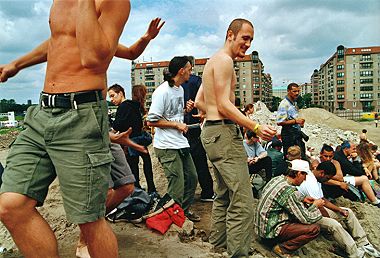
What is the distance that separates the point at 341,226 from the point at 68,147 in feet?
13.6

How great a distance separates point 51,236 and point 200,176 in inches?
134

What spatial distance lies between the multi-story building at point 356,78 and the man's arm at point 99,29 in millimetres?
89631

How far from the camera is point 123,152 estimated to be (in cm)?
337

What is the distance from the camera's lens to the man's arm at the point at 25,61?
2533 mm

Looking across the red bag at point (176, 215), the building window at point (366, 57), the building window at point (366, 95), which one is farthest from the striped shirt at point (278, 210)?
the building window at point (366, 95)

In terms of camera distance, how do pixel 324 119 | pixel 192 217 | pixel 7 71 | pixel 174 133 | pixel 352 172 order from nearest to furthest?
pixel 7 71 < pixel 174 133 < pixel 192 217 < pixel 352 172 < pixel 324 119

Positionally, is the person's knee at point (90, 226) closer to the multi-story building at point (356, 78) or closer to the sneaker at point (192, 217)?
the sneaker at point (192, 217)

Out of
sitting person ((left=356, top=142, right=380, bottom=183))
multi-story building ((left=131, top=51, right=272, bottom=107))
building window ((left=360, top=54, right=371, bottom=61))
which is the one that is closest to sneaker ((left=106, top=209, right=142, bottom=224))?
sitting person ((left=356, top=142, right=380, bottom=183))

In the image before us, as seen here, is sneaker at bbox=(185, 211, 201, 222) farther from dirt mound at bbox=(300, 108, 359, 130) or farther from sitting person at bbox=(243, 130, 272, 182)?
dirt mound at bbox=(300, 108, 359, 130)

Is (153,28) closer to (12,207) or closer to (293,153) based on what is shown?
(12,207)

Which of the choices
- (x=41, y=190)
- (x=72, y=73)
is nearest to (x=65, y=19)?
(x=72, y=73)

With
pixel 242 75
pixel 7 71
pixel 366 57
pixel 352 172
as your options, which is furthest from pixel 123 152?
pixel 366 57

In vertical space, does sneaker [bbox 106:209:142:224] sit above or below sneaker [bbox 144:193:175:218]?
below

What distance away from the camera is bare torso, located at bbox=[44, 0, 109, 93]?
2.08m
